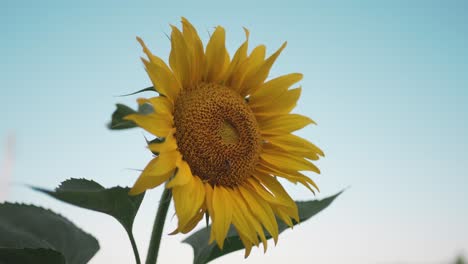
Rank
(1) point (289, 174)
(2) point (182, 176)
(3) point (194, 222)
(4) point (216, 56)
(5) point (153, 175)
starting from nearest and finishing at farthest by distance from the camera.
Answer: (5) point (153, 175)
(2) point (182, 176)
(3) point (194, 222)
(4) point (216, 56)
(1) point (289, 174)

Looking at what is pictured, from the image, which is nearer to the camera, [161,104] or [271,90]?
[161,104]

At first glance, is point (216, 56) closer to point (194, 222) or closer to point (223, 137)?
point (223, 137)

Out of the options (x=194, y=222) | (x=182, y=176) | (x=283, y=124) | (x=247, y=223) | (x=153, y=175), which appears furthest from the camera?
(x=283, y=124)

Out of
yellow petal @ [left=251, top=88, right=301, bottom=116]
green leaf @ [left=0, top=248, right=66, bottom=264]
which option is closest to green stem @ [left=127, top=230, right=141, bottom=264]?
green leaf @ [left=0, top=248, right=66, bottom=264]

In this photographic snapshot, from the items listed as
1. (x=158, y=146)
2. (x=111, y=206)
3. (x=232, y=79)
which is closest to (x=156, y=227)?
(x=111, y=206)

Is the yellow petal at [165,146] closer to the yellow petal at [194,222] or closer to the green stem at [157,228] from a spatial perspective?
the green stem at [157,228]

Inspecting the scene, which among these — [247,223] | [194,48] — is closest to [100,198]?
[247,223]
